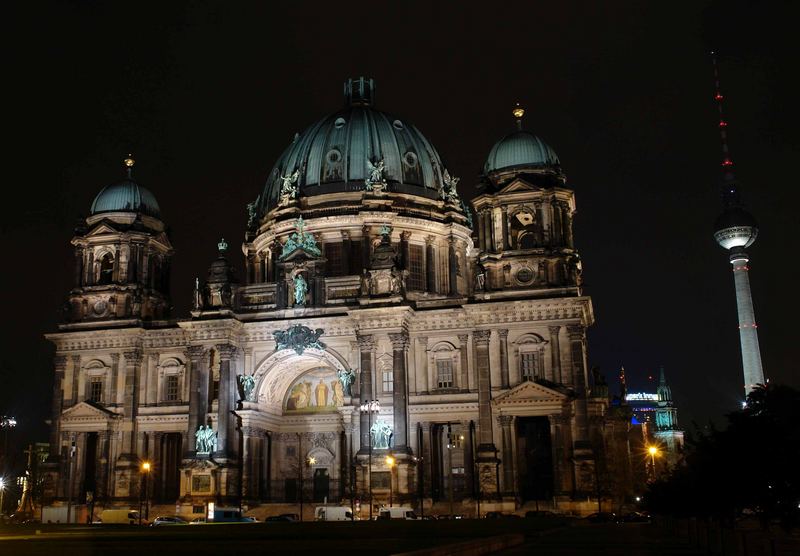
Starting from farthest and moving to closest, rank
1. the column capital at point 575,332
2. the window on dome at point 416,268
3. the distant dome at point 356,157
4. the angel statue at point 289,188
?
the distant dome at point 356,157, the angel statue at point 289,188, the window on dome at point 416,268, the column capital at point 575,332

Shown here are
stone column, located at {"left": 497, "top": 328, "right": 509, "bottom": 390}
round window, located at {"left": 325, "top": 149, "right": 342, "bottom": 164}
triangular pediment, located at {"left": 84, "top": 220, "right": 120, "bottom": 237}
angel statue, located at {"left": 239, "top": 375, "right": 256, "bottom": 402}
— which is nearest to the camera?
stone column, located at {"left": 497, "top": 328, "right": 509, "bottom": 390}

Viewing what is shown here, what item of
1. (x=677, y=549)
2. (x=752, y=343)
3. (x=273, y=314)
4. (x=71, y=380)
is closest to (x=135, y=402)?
(x=71, y=380)

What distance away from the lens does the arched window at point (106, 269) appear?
83.5m

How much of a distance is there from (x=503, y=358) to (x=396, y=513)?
13.8m

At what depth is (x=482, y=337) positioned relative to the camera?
7181cm

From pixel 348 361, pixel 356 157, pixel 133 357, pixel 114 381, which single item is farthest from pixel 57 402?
pixel 356 157

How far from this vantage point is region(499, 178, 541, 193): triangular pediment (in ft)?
242

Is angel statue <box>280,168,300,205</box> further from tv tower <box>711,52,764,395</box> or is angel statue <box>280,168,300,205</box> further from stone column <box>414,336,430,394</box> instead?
tv tower <box>711,52,764,395</box>

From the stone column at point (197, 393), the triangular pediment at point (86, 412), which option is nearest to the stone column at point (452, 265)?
the stone column at point (197, 393)

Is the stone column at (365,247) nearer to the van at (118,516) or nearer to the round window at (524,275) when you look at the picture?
the round window at (524,275)

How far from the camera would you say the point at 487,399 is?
70.4m

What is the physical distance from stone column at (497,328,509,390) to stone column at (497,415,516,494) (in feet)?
8.07

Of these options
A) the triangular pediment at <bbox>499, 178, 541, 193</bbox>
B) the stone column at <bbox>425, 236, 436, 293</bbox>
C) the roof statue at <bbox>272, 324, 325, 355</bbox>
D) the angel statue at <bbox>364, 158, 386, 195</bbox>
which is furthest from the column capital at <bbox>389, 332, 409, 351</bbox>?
the angel statue at <bbox>364, 158, 386, 195</bbox>

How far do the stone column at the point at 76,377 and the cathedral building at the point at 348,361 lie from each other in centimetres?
17
